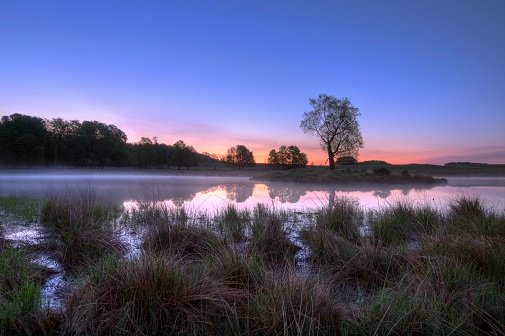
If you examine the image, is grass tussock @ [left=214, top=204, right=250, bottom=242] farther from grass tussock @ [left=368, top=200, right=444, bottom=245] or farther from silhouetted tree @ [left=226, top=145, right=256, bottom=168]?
silhouetted tree @ [left=226, top=145, right=256, bottom=168]

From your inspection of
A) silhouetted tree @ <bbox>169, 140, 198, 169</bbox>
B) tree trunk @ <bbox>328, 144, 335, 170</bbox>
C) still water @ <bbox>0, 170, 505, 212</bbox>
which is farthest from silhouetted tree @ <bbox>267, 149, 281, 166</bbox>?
still water @ <bbox>0, 170, 505, 212</bbox>

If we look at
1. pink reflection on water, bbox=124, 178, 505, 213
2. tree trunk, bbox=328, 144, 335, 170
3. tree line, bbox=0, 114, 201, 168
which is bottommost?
pink reflection on water, bbox=124, 178, 505, 213

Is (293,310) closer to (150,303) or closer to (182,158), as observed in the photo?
(150,303)

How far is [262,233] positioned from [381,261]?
174 cm

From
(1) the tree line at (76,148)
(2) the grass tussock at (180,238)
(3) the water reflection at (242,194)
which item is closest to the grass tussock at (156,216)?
(2) the grass tussock at (180,238)

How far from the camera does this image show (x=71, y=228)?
5.02 metres

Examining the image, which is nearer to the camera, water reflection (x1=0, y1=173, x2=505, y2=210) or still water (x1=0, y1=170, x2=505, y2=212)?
still water (x1=0, y1=170, x2=505, y2=212)

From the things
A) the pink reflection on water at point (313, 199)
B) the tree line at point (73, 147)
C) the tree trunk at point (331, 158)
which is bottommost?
the pink reflection on water at point (313, 199)

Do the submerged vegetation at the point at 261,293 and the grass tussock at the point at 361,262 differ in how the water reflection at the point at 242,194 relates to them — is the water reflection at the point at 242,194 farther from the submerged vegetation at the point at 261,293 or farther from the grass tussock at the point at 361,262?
the submerged vegetation at the point at 261,293

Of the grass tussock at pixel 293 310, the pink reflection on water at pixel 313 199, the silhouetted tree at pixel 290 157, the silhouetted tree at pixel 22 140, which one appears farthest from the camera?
the silhouetted tree at pixel 290 157

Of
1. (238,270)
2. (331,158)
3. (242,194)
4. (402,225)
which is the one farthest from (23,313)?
(331,158)

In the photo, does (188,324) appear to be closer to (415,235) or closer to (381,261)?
(381,261)

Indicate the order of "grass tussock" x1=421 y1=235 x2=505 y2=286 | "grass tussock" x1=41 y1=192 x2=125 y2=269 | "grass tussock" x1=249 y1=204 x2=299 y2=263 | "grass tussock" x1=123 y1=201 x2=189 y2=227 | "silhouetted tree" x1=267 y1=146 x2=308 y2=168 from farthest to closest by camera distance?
"silhouetted tree" x1=267 y1=146 x2=308 y2=168 < "grass tussock" x1=123 y1=201 x2=189 y2=227 < "grass tussock" x1=249 y1=204 x2=299 y2=263 < "grass tussock" x1=41 y1=192 x2=125 y2=269 < "grass tussock" x1=421 y1=235 x2=505 y2=286

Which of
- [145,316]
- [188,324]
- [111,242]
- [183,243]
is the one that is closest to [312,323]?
[188,324]
